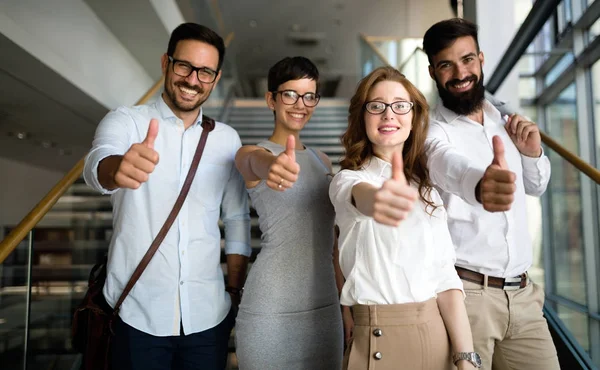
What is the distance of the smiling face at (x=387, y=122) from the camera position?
139cm

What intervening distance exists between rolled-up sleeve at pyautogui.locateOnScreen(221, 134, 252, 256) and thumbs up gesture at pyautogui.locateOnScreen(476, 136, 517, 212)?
103 centimetres

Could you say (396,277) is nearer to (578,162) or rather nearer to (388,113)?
(388,113)

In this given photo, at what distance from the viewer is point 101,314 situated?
170 cm

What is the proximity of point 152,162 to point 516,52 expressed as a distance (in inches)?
101

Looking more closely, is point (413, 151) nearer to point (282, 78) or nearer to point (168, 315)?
point (282, 78)

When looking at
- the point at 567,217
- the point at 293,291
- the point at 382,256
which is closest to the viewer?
the point at 382,256

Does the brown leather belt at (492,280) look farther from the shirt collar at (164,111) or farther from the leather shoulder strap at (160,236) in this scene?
the shirt collar at (164,111)

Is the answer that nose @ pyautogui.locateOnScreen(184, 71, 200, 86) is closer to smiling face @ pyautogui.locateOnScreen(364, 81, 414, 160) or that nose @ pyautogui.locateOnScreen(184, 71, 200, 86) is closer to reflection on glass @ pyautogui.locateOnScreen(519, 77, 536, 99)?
smiling face @ pyautogui.locateOnScreen(364, 81, 414, 160)

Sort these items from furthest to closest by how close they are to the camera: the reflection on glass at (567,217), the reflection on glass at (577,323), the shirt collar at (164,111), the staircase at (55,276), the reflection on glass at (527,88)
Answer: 1. the reflection on glass at (527,88)
2. the reflection on glass at (567,217)
3. the reflection on glass at (577,323)
4. the staircase at (55,276)
5. the shirt collar at (164,111)

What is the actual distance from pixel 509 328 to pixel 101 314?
1.44m

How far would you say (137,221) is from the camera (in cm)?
171

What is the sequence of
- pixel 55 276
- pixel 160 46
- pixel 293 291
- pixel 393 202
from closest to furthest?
pixel 393 202 → pixel 293 291 → pixel 55 276 → pixel 160 46

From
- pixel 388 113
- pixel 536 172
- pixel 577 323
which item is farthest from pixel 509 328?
pixel 577 323

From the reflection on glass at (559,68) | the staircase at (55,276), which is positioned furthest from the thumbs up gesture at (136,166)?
the reflection on glass at (559,68)
